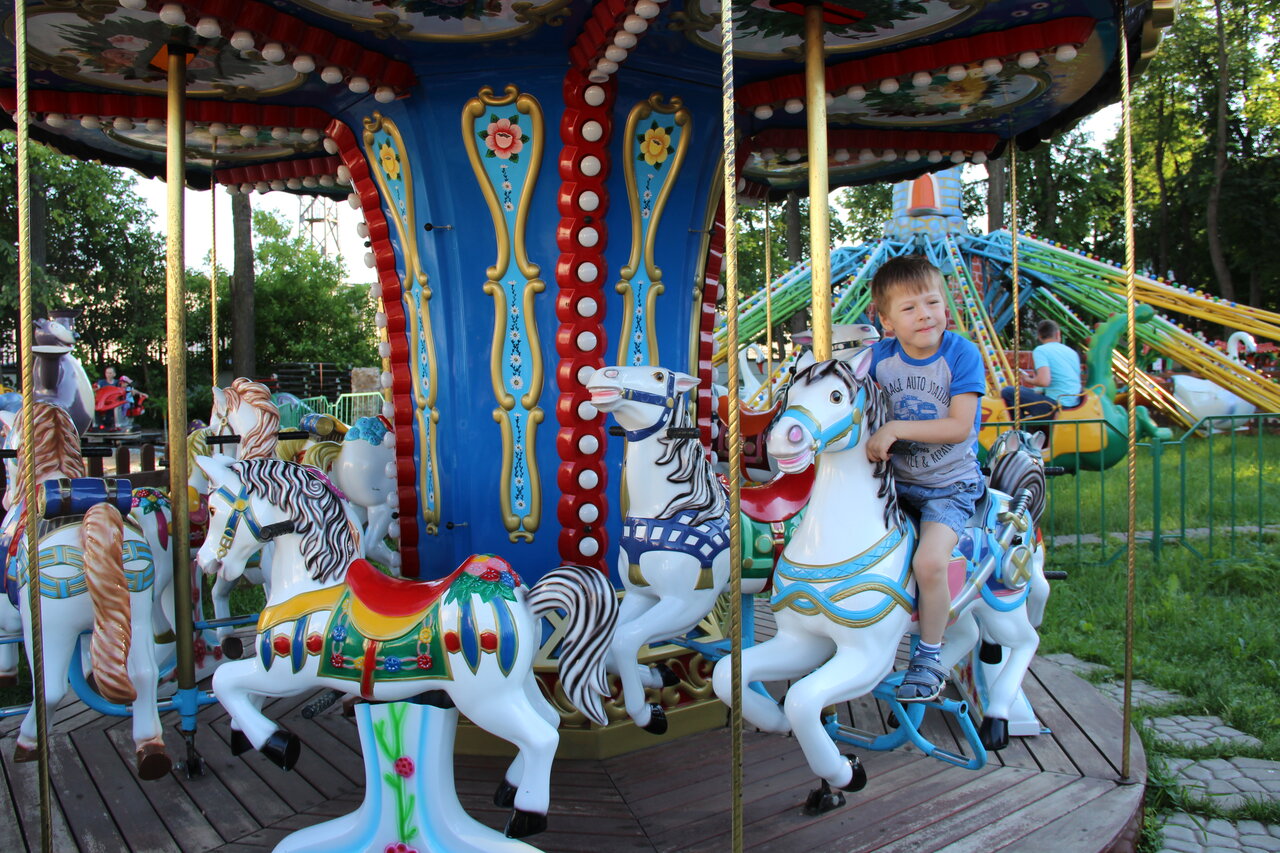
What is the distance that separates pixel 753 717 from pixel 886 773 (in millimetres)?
896

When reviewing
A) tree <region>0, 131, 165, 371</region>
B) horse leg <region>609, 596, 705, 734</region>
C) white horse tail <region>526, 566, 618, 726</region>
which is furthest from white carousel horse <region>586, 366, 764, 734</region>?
tree <region>0, 131, 165, 371</region>

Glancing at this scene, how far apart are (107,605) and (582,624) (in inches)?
63.9

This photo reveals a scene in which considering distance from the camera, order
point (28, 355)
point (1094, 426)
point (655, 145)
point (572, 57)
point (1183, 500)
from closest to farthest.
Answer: point (28, 355)
point (572, 57)
point (655, 145)
point (1183, 500)
point (1094, 426)

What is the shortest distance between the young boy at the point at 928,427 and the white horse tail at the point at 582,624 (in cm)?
86

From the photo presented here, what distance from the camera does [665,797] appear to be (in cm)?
316

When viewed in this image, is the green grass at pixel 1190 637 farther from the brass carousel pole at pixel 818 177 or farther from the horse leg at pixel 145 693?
the horse leg at pixel 145 693

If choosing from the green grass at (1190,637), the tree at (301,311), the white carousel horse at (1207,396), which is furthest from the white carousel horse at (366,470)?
the tree at (301,311)

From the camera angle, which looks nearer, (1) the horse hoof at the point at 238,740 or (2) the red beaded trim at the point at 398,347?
(1) the horse hoof at the point at 238,740

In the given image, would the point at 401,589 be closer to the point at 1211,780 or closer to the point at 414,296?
the point at 414,296

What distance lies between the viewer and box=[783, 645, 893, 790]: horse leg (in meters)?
2.50

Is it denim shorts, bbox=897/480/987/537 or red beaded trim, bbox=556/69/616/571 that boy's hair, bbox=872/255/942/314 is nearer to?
denim shorts, bbox=897/480/987/537

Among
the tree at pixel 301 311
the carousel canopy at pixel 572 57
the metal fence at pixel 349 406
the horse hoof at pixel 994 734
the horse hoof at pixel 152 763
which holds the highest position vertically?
the tree at pixel 301 311

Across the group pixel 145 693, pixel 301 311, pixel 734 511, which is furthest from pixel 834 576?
pixel 301 311

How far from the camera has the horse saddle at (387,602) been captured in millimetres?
2562
